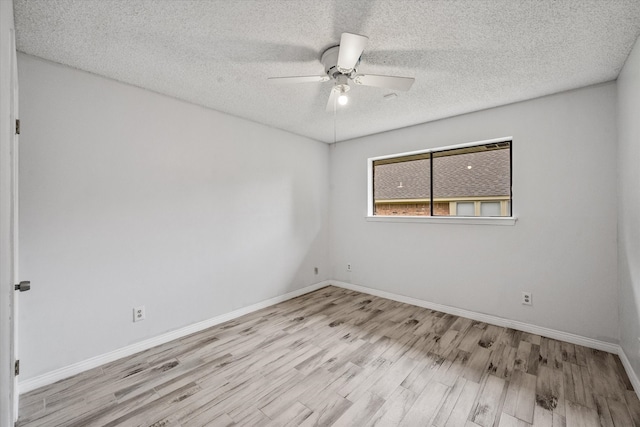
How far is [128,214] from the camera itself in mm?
2439

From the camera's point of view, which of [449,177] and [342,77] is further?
[449,177]

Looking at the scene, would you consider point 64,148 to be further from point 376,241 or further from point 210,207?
point 376,241

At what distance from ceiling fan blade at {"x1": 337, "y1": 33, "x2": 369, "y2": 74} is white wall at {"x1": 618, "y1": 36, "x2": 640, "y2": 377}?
1.90m

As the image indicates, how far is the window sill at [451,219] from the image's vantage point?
2.96 meters

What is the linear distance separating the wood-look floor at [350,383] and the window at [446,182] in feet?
4.67

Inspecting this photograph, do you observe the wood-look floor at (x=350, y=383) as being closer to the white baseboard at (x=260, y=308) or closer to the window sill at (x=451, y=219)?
the white baseboard at (x=260, y=308)

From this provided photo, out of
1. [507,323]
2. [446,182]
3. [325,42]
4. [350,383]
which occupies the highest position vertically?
[325,42]

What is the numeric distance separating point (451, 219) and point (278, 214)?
2.25 metres

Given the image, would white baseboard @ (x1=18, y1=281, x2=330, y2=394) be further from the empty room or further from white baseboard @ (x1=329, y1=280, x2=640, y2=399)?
white baseboard @ (x1=329, y1=280, x2=640, y2=399)

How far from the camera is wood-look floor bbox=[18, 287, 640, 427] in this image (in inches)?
67.8

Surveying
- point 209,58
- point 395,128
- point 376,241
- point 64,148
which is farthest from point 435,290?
point 64,148

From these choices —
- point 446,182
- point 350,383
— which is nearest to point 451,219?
point 446,182

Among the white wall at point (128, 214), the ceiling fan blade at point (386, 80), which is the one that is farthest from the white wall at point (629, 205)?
the white wall at point (128, 214)

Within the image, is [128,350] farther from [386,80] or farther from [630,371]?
[630,371]
